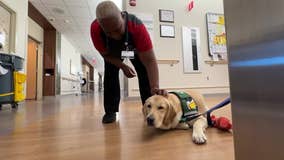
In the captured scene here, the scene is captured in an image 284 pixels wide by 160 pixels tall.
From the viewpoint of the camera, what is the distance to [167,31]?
3.86m

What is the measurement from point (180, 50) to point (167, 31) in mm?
492

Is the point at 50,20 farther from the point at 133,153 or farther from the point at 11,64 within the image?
the point at 133,153

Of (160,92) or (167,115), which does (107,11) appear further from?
(167,115)

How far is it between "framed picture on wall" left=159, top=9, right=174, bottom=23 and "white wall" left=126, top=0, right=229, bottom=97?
8 cm

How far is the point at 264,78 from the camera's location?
30 cm

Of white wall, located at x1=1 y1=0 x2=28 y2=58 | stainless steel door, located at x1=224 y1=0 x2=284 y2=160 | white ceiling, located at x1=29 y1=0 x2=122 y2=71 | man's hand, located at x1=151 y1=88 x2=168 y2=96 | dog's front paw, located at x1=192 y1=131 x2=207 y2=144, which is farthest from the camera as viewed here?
white ceiling, located at x1=29 y1=0 x2=122 y2=71

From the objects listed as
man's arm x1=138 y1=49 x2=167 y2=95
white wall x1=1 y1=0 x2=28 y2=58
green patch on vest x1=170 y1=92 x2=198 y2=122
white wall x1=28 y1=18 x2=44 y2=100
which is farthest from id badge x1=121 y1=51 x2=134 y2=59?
white wall x1=28 y1=18 x2=44 y2=100

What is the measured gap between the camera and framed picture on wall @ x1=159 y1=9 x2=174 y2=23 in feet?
12.6

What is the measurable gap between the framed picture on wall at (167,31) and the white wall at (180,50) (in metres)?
0.07

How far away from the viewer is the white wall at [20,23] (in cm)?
351

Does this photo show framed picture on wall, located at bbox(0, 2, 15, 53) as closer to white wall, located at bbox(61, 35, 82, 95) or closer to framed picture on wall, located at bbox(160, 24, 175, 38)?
framed picture on wall, located at bbox(160, 24, 175, 38)

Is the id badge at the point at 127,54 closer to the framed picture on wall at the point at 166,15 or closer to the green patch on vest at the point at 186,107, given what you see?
the green patch on vest at the point at 186,107

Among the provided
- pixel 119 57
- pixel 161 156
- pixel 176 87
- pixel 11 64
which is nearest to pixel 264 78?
pixel 161 156

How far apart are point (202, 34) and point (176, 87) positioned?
1.37m
